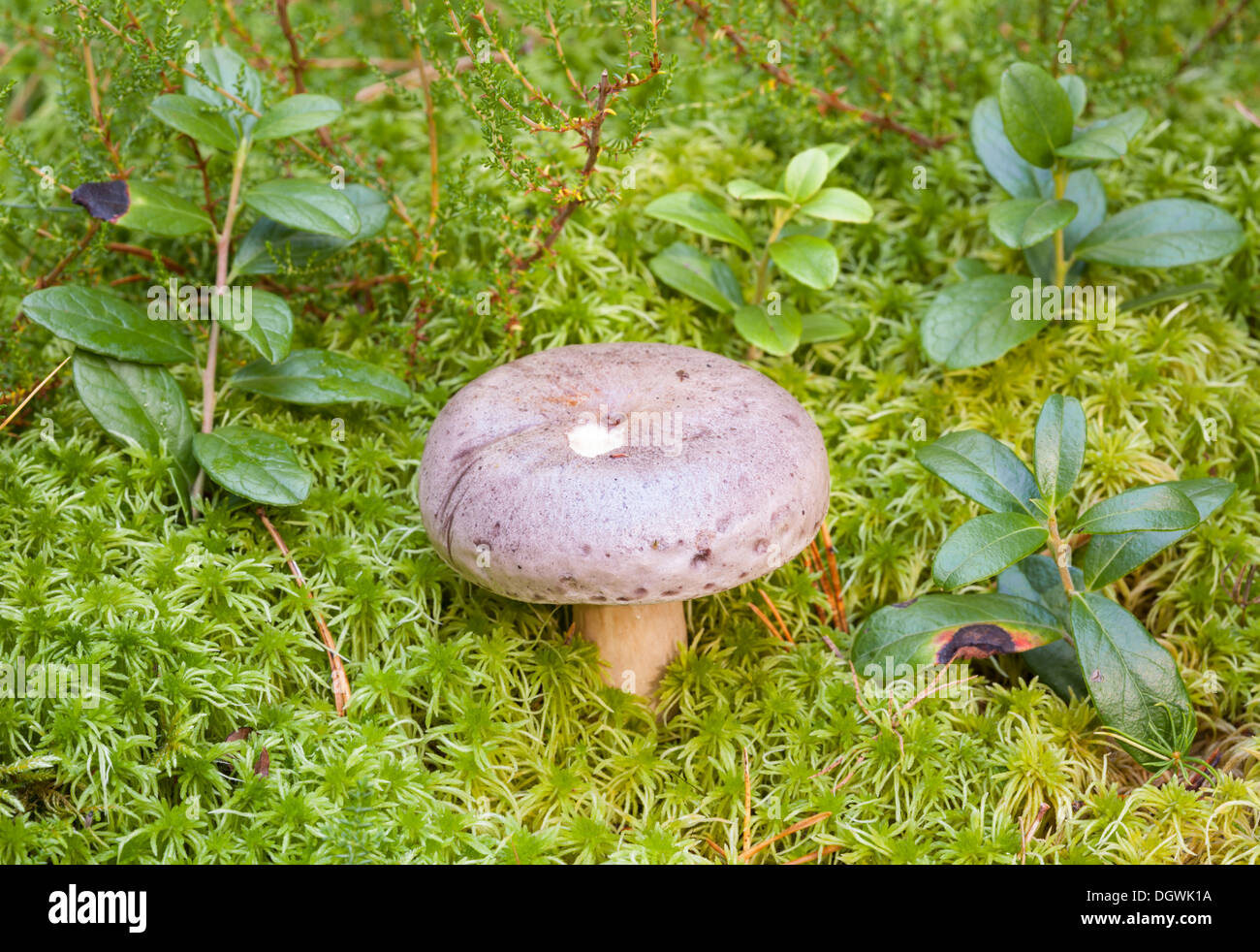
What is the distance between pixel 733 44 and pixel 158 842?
8.24 ft

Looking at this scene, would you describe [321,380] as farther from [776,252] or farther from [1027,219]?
[1027,219]

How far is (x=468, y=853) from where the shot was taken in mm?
2201

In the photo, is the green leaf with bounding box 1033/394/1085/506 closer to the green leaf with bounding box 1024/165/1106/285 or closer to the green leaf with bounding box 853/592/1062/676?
the green leaf with bounding box 853/592/1062/676

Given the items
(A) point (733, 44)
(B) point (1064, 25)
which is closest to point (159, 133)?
(A) point (733, 44)

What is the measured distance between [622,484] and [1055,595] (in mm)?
1111

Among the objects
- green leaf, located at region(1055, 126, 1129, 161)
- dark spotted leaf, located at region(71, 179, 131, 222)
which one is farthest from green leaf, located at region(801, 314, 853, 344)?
dark spotted leaf, located at region(71, 179, 131, 222)

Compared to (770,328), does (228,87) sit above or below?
above

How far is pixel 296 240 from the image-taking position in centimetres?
283

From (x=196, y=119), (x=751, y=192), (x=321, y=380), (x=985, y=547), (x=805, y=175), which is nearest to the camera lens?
(x=985, y=547)

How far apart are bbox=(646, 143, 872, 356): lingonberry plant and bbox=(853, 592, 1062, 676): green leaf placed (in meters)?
0.78

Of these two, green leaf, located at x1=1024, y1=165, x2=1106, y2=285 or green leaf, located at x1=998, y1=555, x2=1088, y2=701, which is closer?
green leaf, located at x1=998, y1=555, x2=1088, y2=701

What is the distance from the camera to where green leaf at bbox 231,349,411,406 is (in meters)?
2.71

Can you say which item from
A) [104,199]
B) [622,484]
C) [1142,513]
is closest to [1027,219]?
[1142,513]

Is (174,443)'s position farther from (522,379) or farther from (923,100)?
(923,100)
